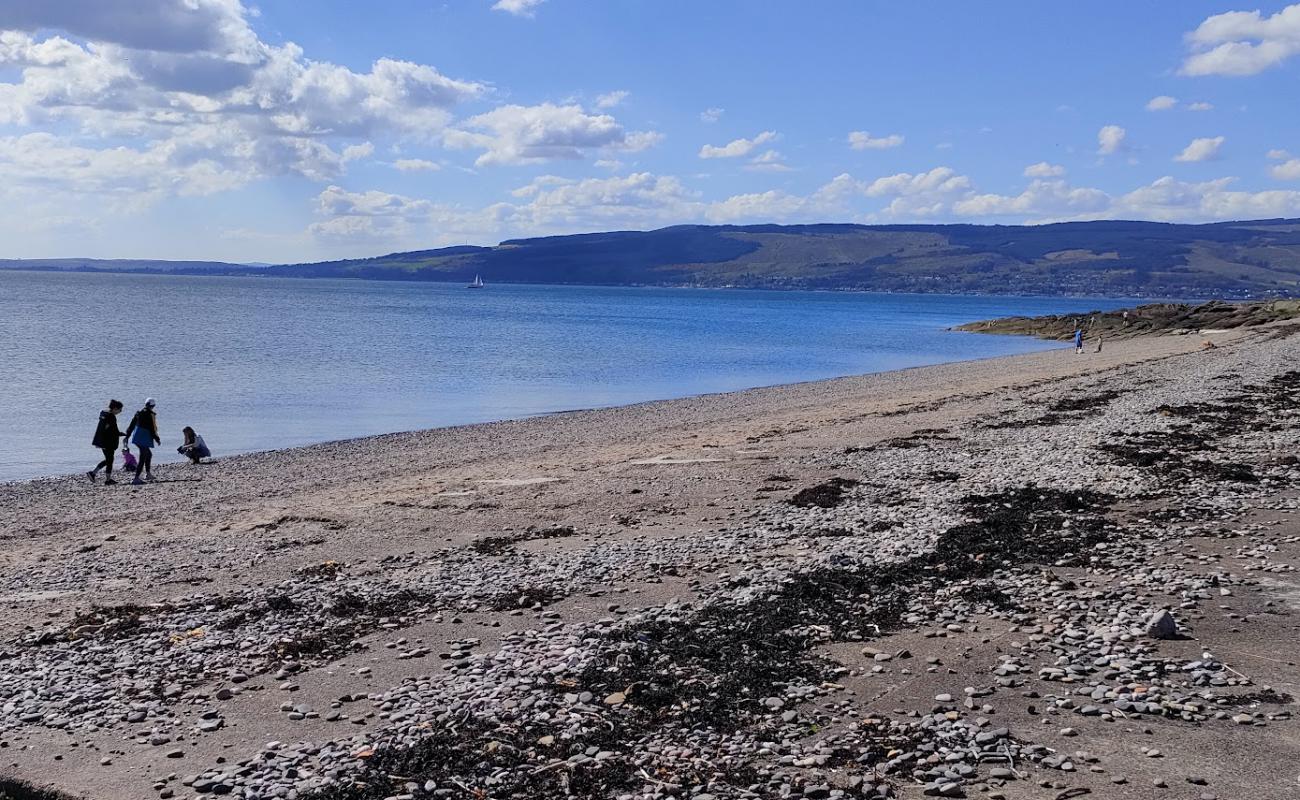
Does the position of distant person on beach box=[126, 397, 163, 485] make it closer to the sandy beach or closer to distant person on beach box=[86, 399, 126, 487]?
distant person on beach box=[86, 399, 126, 487]

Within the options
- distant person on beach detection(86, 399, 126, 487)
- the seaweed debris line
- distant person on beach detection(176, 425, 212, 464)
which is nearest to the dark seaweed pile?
distant person on beach detection(86, 399, 126, 487)

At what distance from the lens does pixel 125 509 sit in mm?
21141

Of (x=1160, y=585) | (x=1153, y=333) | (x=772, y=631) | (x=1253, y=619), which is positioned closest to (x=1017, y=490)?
(x=1160, y=585)

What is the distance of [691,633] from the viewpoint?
410 inches

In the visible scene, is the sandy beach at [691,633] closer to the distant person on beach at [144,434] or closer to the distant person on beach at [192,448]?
the distant person on beach at [144,434]

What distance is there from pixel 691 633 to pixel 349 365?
180 feet

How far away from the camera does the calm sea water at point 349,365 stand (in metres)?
36.8

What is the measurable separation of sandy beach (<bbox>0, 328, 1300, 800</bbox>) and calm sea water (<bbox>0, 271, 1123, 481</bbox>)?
15.0 meters

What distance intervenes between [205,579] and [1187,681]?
39.9 feet

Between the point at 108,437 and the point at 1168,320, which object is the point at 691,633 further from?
the point at 1168,320

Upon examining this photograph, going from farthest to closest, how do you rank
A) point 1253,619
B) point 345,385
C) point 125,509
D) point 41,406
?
point 345,385 < point 41,406 < point 125,509 < point 1253,619

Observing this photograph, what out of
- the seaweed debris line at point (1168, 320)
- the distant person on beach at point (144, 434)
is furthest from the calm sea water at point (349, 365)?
the seaweed debris line at point (1168, 320)

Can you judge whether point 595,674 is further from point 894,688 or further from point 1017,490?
point 1017,490

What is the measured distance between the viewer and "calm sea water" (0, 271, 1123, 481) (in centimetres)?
3678
